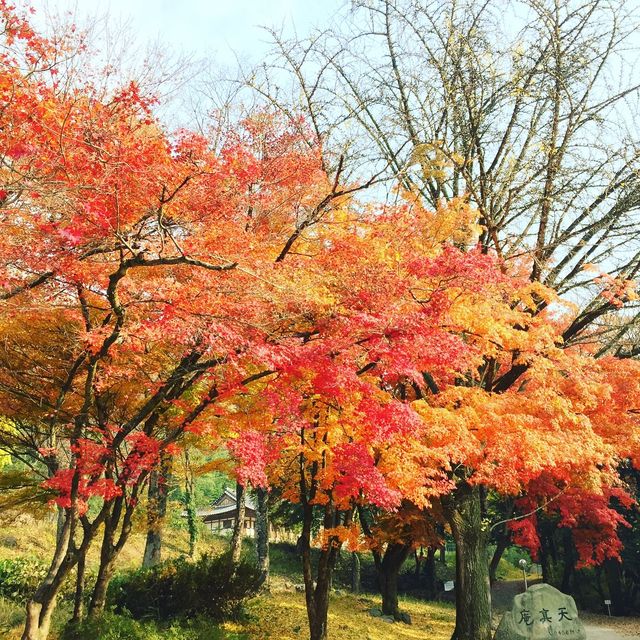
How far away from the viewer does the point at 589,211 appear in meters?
11.0

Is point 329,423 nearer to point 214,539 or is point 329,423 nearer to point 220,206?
point 220,206

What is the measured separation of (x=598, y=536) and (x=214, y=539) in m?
22.3

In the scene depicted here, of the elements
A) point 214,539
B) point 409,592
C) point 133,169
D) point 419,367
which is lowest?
point 409,592

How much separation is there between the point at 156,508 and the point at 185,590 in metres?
4.23

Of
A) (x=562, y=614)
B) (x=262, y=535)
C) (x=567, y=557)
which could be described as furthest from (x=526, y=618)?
(x=567, y=557)

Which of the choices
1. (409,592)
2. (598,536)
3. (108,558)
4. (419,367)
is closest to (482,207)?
(419,367)

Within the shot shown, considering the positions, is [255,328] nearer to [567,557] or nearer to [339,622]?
[339,622]

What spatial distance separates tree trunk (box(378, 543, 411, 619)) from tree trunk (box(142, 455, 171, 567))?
7751 mm

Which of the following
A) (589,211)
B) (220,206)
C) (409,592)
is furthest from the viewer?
(409,592)

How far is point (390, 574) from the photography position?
19.1m

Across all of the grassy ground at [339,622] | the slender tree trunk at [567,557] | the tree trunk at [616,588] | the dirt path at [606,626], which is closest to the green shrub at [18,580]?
the grassy ground at [339,622]

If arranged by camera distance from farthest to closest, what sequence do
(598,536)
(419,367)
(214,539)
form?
1. (214,539)
2. (598,536)
3. (419,367)

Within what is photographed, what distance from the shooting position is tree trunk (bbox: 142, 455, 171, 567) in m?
14.7

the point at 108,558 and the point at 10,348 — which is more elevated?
the point at 10,348
